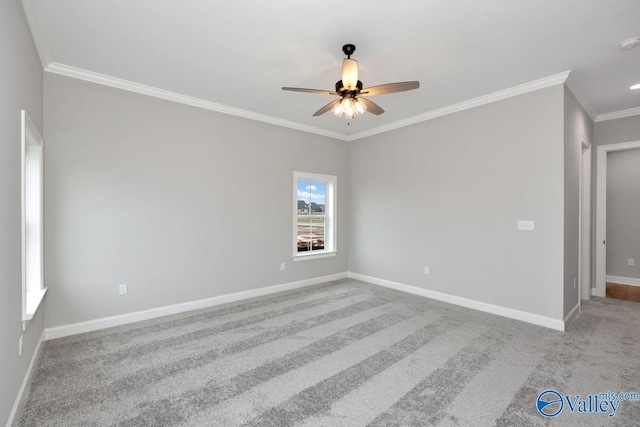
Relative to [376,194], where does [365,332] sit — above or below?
below

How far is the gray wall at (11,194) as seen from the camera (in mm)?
1726

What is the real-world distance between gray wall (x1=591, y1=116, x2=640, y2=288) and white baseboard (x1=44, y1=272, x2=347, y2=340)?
15.1ft

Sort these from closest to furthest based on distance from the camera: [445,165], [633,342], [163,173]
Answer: [633,342], [163,173], [445,165]

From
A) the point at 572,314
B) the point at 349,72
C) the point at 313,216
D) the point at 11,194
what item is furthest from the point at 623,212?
the point at 11,194

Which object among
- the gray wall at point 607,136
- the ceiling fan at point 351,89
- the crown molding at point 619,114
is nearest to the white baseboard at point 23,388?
the ceiling fan at point 351,89

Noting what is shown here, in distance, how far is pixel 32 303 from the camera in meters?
2.49

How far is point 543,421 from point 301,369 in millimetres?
1701

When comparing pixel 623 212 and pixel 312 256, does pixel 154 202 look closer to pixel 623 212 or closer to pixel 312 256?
pixel 312 256

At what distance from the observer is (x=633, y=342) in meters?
2.99

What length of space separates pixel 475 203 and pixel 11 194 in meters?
4.67

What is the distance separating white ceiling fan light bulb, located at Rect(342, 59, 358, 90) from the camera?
8.05ft

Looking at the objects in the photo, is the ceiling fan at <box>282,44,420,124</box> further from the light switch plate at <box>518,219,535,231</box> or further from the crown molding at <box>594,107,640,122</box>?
the crown molding at <box>594,107,640,122</box>

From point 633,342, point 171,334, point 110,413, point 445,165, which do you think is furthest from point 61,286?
point 633,342

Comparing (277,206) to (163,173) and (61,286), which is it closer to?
(163,173)
